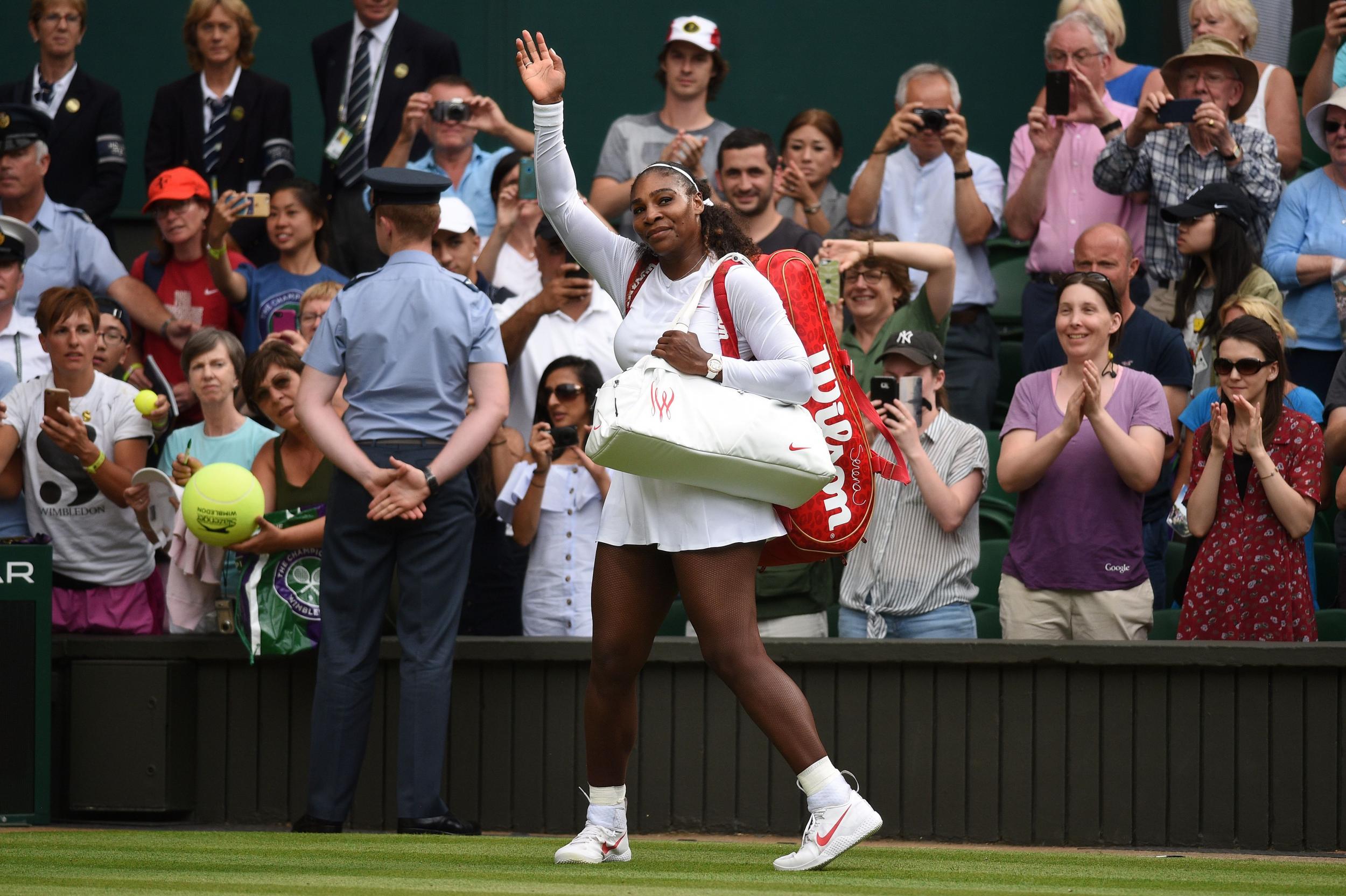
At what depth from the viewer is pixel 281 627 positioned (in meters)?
6.53

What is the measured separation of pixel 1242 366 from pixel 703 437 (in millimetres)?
2854

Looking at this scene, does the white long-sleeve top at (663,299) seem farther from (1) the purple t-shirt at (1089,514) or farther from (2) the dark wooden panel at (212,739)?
(2) the dark wooden panel at (212,739)

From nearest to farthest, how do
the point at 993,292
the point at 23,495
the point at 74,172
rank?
the point at 23,495
the point at 993,292
the point at 74,172

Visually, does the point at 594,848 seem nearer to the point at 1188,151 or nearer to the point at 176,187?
the point at 176,187

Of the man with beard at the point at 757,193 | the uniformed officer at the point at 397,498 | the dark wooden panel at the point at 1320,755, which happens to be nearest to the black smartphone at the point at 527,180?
the man with beard at the point at 757,193

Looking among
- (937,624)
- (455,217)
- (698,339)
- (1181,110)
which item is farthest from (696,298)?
(1181,110)

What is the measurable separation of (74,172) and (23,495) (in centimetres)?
329

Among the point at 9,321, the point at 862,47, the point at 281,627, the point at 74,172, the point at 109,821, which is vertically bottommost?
the point at 109,821

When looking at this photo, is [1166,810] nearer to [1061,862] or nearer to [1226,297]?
[1061,862]

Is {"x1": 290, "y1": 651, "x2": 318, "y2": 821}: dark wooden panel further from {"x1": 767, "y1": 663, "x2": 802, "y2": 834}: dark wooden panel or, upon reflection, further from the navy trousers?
{"x1": 767, "y1": 663, "x2": 802, "y2": 834}: dark wooden panel

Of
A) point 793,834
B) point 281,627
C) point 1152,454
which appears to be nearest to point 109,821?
point 281,627

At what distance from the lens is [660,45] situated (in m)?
12.5

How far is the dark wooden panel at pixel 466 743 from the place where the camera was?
6727mm

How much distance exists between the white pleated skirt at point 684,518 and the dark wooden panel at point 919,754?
77.6 inches
